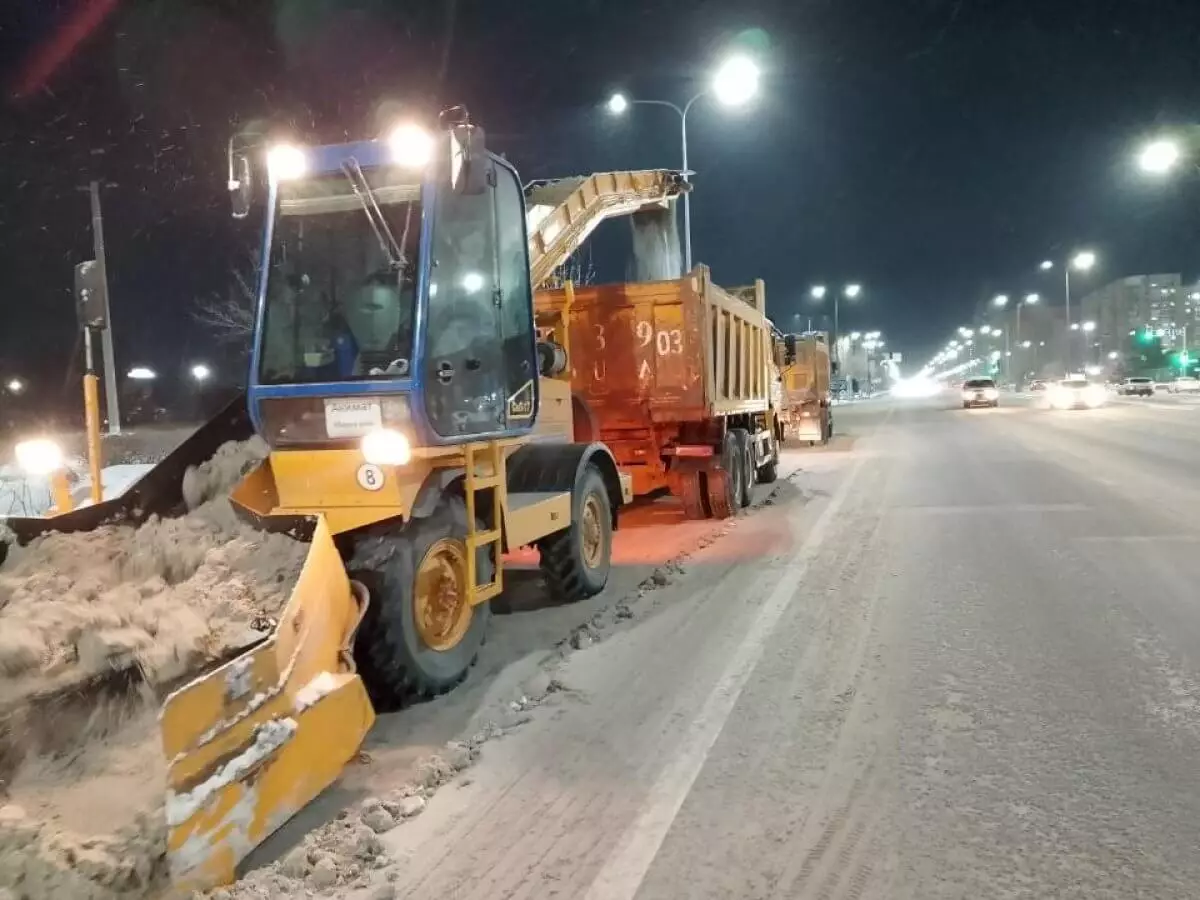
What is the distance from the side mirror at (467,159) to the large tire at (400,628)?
1.99m

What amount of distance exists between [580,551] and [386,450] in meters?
2.78

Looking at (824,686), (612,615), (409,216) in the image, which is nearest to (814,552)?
(612,615)

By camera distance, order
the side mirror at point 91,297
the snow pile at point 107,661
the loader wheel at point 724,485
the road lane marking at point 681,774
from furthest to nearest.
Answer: the loader wheel at point 724,485
the side mirror at point 91,297
the road lane marking at point 681,774
the snow pile at point 107,661

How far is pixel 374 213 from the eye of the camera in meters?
6.06

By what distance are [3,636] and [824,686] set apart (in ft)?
13.5

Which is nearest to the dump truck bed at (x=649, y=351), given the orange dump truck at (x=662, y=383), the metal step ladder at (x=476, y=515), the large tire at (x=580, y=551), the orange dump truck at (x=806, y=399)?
the orange dump truck at (x=662, y=383)

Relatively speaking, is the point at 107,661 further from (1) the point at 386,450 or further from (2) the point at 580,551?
(2) the point at 580,551

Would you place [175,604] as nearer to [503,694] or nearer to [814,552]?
[503,694]

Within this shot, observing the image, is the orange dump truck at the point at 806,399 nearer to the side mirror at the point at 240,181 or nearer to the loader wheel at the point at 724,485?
the loader wheel at the point at 724,485

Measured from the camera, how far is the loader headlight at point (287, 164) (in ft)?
20.2

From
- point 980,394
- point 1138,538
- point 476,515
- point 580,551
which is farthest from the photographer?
point 980,394

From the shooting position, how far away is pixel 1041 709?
204 inches

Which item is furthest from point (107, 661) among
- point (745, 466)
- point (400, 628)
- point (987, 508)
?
point (745, 466)

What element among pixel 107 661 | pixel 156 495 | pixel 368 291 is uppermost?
pixel 368 291
